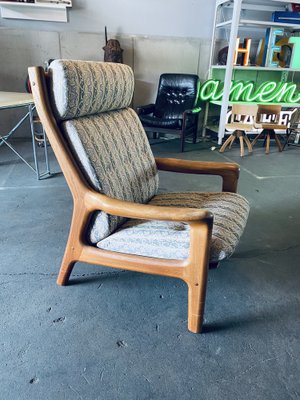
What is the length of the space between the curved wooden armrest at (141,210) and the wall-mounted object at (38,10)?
3858mm

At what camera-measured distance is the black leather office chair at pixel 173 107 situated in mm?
4070

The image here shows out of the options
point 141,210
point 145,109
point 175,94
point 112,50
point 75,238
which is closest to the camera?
point 141,210

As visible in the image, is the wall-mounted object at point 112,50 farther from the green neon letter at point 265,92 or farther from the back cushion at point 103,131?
the back cushion at point 103,131

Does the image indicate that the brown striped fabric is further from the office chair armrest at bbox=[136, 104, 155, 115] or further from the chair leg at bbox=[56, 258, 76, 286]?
the office chair armrest at bbox=[136, 104, 155, 115]

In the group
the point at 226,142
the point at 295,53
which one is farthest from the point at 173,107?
the point at 295,53

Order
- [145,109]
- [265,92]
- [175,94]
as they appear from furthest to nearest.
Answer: [265,92], [175,94], [145,109]

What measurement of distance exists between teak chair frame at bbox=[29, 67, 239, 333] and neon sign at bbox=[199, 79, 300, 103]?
12.5 ft

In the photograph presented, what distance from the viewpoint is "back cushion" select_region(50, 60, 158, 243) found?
1198 mm

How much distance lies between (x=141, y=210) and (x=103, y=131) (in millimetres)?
489

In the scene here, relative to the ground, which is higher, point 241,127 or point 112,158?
point 112,158

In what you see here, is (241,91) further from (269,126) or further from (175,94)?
(175,94)

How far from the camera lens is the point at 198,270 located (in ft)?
3.92

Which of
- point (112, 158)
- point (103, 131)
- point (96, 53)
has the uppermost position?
point (96, 53)

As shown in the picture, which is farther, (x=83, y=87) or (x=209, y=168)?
(x=209, y=168)
